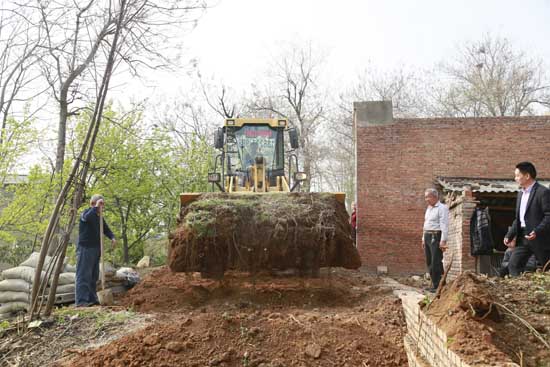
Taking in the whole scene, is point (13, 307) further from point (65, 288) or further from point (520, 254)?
point (520, 254)

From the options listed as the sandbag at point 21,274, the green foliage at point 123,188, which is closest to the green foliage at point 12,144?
the green foliage at point 123,188

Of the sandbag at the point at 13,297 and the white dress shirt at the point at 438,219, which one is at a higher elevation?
the white dress shirt at the point at 438,219

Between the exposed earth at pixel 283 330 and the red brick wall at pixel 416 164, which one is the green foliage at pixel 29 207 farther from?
the red brick wall at pixel 416 164

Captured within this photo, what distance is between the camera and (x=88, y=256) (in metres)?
7.41

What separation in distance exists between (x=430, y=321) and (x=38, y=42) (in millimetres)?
7528

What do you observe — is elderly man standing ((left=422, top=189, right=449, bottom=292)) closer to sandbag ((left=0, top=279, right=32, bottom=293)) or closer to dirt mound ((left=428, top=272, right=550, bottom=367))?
dirt mound ((left=428, top=272, right=550, bottom=367))

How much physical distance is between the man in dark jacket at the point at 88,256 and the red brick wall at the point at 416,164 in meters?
7.53

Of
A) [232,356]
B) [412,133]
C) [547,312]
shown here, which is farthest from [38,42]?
[412,133]

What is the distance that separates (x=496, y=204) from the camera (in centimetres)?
1116

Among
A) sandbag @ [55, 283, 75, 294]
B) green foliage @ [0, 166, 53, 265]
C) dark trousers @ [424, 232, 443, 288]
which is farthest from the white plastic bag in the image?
dark trousers @ [424, 232, 443, 288]

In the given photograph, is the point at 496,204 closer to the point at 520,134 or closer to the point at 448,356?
the point at 520,134

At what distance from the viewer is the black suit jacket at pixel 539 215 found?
477cm

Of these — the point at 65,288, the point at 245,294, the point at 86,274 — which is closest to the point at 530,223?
the point at 245,294

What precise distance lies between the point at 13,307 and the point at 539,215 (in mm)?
7922
